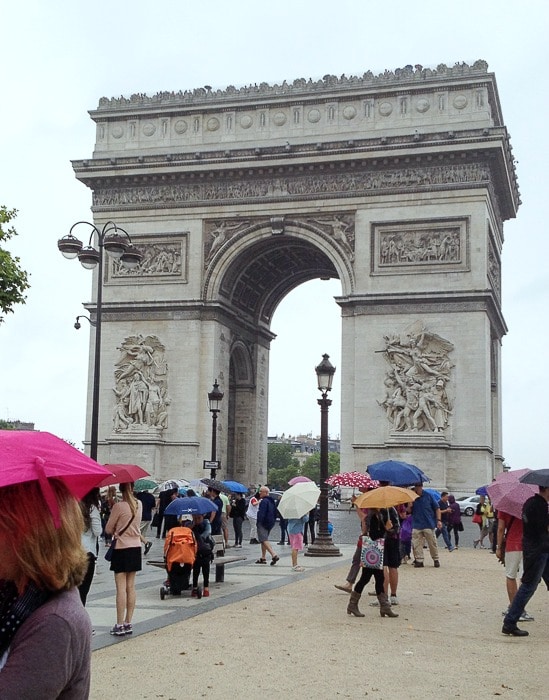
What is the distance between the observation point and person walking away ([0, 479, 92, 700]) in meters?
2.64

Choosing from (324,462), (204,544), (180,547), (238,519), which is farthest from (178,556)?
(238,519)

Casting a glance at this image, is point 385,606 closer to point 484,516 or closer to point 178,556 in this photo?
point 178,556

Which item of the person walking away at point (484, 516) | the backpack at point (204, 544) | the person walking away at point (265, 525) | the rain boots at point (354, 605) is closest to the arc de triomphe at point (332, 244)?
the person walking away at point (484, 516)

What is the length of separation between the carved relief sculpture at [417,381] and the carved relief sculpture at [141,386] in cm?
859

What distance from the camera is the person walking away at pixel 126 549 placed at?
34.5 feet

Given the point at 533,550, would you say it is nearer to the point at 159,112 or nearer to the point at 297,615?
the point at 297,615

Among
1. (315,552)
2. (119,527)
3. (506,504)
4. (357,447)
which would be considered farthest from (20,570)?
(357,447)

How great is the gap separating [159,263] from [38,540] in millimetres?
38011

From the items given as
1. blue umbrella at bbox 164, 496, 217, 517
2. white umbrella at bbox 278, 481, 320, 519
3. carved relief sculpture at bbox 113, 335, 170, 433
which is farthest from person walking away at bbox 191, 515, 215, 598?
carved relief sculpture at bbox 113, 335, 170, 433

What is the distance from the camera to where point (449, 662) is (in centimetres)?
916

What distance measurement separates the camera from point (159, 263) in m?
40.3

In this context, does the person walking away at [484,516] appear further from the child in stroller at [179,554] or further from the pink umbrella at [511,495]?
the pink umbrella at [511,495]

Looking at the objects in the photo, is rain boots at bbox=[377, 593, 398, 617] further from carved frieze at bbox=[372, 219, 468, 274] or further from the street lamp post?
→ carved frieze at bbox=[372, 219, 468, 274]

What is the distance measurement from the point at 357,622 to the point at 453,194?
27.6m
